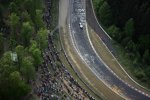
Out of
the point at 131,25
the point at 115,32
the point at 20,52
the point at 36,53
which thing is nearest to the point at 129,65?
the point at 115,32

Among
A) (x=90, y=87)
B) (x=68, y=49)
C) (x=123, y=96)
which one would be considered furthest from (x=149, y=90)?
(x=68, y=49)

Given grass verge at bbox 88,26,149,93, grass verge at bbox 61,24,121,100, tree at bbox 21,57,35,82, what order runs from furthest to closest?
grass verge at bbox 88,26,149,93
grass verge at bbox 61,24,121,100
tree at bbox 21,57,35,82

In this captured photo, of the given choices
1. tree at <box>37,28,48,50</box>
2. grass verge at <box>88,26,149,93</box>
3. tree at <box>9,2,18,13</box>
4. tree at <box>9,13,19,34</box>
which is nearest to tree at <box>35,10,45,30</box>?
tree at <box>37,28,48,50</box>

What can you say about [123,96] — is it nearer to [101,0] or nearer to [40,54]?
[40,54]

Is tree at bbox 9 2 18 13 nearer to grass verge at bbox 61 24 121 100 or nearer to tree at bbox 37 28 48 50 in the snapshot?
tree at bbox 37 28 48 50

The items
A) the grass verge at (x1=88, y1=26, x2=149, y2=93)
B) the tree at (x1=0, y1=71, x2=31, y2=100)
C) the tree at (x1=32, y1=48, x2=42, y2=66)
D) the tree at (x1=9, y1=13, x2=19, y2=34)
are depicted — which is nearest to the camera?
the tree at (x1=0, y1=71, x2=31, y2=100)

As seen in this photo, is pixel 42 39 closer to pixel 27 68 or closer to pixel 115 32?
pixel 27 68
